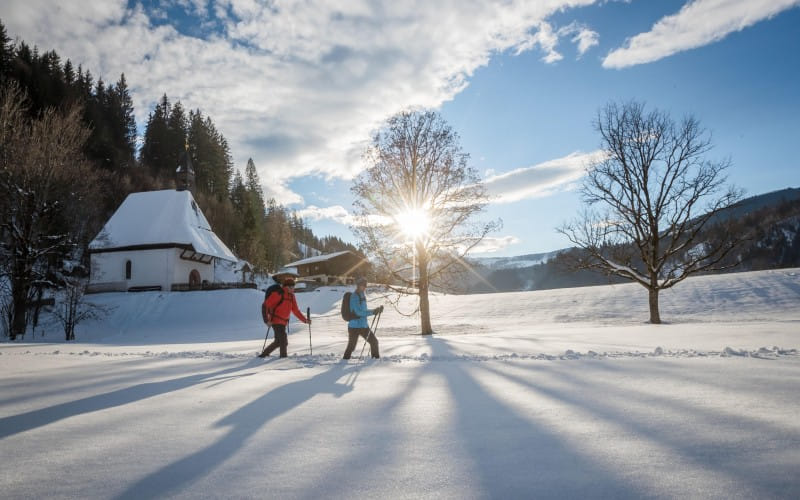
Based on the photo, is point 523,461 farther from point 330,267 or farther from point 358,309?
point 330,267

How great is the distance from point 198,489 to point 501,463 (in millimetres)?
→ 2025

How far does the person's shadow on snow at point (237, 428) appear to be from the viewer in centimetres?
261

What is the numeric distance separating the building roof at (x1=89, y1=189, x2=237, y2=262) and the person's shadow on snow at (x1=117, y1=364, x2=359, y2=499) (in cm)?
3468

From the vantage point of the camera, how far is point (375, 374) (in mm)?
6777

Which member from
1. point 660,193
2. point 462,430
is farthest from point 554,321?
point 462,430

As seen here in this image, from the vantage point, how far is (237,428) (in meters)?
3.80

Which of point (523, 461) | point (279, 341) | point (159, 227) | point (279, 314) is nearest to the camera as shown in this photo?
point (523, 461)

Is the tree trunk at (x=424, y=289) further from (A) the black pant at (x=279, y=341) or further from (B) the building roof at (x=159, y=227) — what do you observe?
(B) the building roof at (x=159, y=227)

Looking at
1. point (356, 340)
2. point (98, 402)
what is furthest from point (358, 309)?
point (98, 402)

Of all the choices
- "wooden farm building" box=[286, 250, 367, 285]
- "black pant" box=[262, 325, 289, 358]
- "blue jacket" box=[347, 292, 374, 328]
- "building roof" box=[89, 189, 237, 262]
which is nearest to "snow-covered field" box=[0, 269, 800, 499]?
"blue jacket" box=[347, 292, 374, 328]

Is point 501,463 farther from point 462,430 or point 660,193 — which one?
point 660,193

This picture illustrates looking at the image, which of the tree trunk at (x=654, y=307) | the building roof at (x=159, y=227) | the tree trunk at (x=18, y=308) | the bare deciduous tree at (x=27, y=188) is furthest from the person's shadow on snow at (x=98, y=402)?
the building roof at (x=159, y=227)

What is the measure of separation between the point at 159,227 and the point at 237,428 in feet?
129

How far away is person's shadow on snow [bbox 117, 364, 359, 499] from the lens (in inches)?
103
